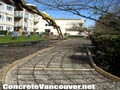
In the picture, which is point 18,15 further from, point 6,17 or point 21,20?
point 6,17

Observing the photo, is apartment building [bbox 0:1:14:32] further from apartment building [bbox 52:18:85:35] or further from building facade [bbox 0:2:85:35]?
apartment building [bbox 52:18:85:35]

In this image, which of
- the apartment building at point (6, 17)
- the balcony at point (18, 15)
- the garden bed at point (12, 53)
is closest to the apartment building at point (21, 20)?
the balcony at point (18, 15)

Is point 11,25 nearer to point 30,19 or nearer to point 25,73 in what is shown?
point 30,19

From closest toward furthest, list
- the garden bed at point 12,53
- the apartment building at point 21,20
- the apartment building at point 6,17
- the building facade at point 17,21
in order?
the garden bed at point 12,53 < the apartment building at point 6,17 < the building facade at point 17,21 < the apartment building at point 21,20

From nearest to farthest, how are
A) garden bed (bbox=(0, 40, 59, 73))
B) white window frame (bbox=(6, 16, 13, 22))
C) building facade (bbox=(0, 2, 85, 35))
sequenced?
garden bed (bbox=(0, 40, 59, 73)) < building facade (bbox=(0, 2, 85, 35)) < white window frame (bbox=(6, 16, 13, 22))

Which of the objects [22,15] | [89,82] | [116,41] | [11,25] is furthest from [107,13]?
[22,15]

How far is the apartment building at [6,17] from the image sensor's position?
70625 millimetres

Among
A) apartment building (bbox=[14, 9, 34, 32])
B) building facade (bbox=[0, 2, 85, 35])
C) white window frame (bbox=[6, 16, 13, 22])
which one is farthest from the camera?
apartment building (bbox=[14, 9, 34, 32])

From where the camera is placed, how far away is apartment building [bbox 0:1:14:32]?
70625 mm

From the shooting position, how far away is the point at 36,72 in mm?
12297

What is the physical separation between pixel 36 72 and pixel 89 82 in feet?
8.94

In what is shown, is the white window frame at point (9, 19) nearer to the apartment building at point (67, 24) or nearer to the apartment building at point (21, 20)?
the apartment building at point (21, 20)

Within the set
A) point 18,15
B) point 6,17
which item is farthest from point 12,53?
point 18,15

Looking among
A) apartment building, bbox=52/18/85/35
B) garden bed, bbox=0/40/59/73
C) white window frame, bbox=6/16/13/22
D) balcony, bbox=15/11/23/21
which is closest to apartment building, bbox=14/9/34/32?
balcony, bbox=15/11/23/21
